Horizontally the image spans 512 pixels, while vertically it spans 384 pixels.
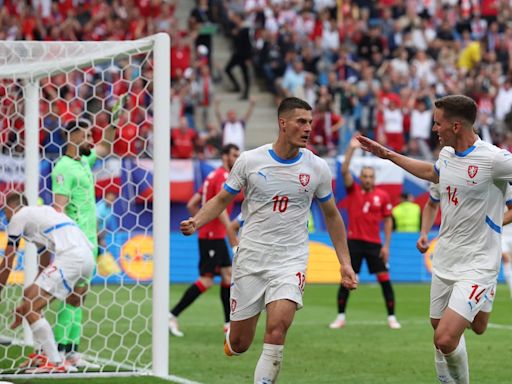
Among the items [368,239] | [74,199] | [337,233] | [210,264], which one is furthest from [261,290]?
[368,239]

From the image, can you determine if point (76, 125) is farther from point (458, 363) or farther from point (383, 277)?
point (383, 277)

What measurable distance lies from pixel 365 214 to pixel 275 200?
7.05m

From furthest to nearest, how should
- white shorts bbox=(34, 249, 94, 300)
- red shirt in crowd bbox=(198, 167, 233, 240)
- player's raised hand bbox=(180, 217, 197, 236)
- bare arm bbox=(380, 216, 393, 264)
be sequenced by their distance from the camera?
bare arm bbox=(380, 216, 393, 264), red shirt in crowd bbox=(198, 167, 233, 240), white shorts bbox=(34, 249, 94, 300), player's raised hand bbox=(180, 217, 197, 236)

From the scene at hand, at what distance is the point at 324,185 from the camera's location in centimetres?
878

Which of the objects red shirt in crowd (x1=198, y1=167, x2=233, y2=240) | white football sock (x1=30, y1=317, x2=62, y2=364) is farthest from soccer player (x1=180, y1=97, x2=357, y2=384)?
red shirt in crowd (x1=198, y1=167, x2=233, y2=240)

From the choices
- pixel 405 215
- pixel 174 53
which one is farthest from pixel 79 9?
pixel 405 215

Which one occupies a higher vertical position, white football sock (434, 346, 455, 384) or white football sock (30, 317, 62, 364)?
white football sock (434, 346, 455, 384)

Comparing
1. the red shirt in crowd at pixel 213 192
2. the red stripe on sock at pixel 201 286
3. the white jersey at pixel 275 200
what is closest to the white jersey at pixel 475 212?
the white jersey at pixel 275 200

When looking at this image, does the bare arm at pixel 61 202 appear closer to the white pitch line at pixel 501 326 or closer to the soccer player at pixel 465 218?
the soccer player at pixel 465 218

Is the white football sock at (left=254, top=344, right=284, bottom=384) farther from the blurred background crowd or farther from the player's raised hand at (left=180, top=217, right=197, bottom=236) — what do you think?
the blurred background crowd

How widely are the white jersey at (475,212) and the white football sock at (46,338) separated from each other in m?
4.05

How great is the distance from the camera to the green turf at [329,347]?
1080 centimetres

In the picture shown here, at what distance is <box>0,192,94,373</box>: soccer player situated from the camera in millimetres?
10562

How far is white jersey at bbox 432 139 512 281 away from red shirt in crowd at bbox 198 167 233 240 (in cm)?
547
